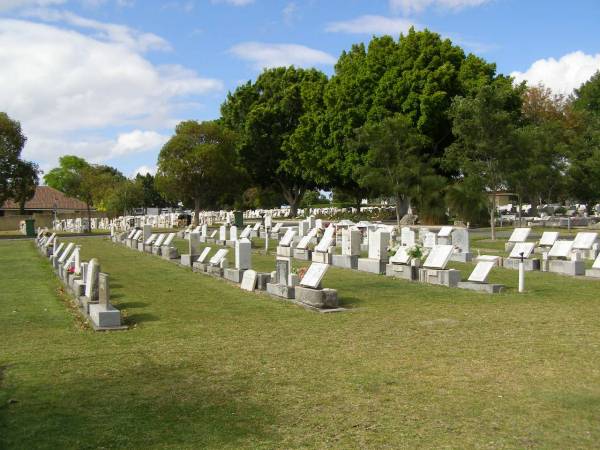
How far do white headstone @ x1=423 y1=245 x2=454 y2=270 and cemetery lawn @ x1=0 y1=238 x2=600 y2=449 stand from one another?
1.98 meters

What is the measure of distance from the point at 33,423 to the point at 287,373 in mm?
2562

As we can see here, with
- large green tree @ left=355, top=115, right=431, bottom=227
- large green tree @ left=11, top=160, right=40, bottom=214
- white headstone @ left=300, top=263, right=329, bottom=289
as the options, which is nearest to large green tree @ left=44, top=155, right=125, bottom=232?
large green tree @ left=11, top=160, right=40, bottom=214

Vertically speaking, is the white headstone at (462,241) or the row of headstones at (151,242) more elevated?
the white headstone at (462,241)

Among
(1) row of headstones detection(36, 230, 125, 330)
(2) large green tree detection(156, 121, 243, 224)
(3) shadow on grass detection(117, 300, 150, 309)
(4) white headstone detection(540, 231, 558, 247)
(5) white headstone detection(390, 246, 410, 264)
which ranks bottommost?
(3) shadow on grass detection(117, 300, 150, 309)

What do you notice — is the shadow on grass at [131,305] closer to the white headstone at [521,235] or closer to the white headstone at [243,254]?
the white headstone at [243,254]

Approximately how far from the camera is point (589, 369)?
6562 mm

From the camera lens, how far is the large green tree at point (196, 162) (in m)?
46.2

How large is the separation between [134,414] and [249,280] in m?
8.26

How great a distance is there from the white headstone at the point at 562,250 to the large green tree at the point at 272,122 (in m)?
35.1

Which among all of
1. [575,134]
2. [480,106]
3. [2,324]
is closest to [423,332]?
[2,324]

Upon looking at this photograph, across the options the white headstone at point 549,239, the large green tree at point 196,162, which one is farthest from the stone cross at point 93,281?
the large green tree at point 196,162

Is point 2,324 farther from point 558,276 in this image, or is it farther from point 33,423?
point 558,276

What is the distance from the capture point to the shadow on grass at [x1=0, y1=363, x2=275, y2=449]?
15.7 ft

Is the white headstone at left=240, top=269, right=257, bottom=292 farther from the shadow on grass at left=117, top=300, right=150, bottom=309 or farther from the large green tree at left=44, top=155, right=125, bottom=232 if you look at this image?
the large green tree at left=44, top=155, right=125, bottom=232
